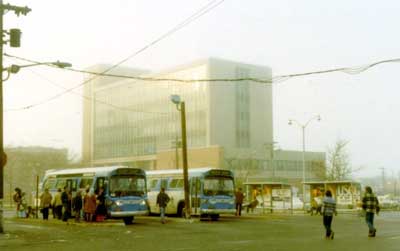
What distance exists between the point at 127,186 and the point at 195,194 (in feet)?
15.0

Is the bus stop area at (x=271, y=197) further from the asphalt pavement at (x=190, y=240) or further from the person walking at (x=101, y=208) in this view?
the asphalt pavement at (x=190, y=240)

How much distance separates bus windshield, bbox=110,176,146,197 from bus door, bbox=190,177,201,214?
343cm

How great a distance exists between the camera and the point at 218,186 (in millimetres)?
32500

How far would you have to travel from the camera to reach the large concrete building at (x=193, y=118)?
105438 mm

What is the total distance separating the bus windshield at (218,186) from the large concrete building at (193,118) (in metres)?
58.8

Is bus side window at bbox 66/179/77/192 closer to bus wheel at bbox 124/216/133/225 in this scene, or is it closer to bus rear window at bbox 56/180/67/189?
bus rear window at bbox 56/180/67/189

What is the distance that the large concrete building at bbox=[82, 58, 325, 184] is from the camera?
105 meters

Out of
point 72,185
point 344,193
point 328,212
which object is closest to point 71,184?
point 72,185

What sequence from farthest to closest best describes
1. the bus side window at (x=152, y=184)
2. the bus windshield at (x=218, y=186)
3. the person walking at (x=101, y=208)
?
1. the bus side window at (x=152, y=184)
2. the bus windshield at (x=218, y=186)
3. the person walking at (x=101, y=208)

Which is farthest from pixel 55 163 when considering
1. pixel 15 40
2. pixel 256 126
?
pixel 15 40

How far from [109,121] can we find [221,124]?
99.8 feet

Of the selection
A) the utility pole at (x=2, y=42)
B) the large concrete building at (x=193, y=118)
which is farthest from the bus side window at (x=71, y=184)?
the large concrete building at (x=193, y=118)

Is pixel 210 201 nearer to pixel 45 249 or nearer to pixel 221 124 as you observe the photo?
pixel 45 249

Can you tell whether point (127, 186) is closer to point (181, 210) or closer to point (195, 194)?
point (195, 194)
